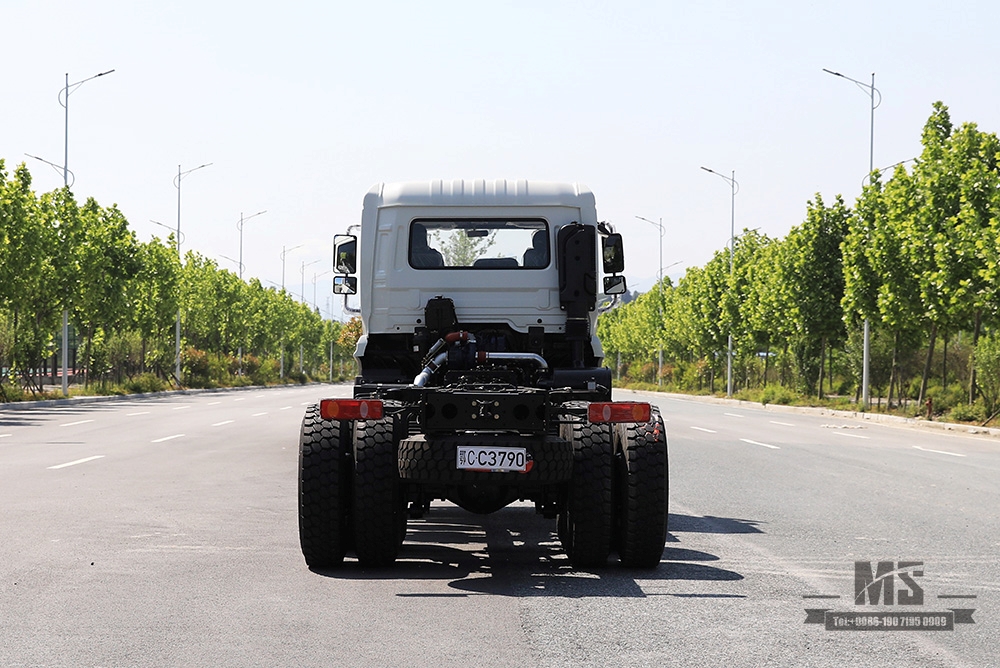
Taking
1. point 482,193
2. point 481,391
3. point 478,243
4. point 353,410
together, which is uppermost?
point 482,193

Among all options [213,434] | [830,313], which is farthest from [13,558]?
[830,313]

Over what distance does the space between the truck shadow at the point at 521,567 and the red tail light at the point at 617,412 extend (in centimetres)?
104

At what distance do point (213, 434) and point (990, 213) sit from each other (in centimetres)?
1936

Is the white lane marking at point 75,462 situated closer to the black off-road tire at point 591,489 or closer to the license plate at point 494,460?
the license plate at point 494,460

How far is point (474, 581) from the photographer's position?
845 cm

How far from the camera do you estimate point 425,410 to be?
28.0ft

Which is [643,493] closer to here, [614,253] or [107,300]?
[614,253]

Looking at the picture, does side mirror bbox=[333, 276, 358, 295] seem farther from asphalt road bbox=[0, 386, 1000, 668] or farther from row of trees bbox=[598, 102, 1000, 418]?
row of trees bbox=[598, 102, 1000, 418]

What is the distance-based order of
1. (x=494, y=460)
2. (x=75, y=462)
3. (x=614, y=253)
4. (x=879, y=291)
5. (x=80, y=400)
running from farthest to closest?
(x=80, y=400)
(x=879, y=291)
(x=75, y=462)
(x=614, y=253)
(x=494, y=460)

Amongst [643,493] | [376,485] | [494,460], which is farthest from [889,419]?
[376,485]

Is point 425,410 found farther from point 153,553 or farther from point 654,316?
point 654,316

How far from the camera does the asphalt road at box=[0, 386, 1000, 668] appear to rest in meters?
6.41

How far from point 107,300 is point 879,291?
31.5m

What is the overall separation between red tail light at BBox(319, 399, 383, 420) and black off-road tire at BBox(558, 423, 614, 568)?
1.29m
